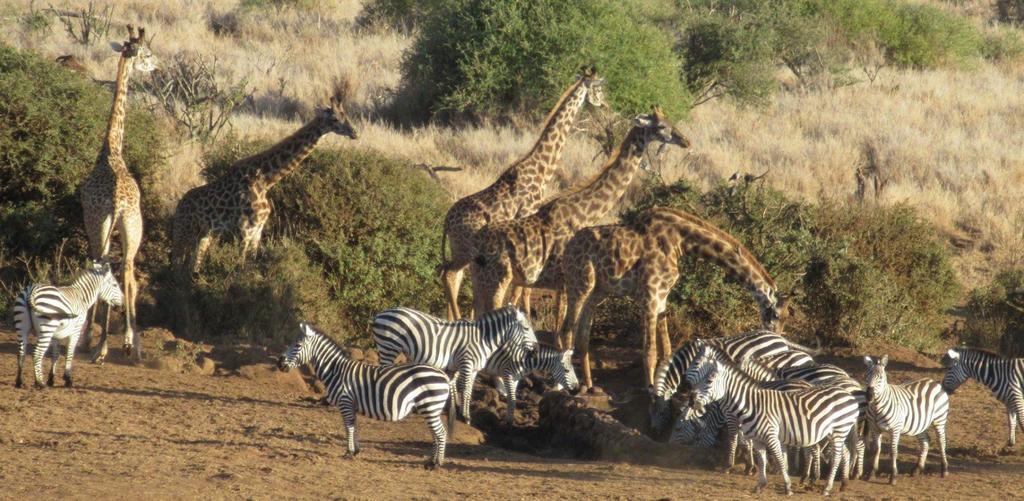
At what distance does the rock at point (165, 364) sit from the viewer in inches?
501

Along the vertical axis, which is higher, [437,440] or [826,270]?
[826,270]

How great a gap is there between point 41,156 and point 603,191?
697cm

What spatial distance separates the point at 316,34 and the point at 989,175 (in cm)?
1745

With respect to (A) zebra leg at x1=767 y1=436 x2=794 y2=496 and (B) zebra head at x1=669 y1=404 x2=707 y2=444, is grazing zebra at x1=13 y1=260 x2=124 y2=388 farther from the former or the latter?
(A) zebra leg at x1=767 y1=436 x2=794 y2=496

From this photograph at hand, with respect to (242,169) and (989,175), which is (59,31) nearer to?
(242,169)

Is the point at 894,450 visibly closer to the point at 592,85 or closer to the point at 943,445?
the point at 943,445

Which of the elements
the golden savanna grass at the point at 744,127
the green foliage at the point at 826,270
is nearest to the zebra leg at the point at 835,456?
the green foliage at the point at 826,270

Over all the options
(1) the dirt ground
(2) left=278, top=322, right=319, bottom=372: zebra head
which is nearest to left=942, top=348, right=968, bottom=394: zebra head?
(1) the dirt ground

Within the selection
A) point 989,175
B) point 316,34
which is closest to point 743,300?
point 989,175

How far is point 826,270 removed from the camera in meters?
15.5

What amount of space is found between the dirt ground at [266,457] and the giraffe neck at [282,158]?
2920 millimetres

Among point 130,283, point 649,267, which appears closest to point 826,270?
point 649,267

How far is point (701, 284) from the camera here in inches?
599

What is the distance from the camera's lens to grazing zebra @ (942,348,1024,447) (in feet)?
38.4
